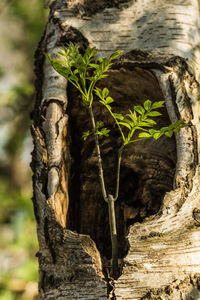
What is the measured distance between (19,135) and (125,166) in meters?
4.23

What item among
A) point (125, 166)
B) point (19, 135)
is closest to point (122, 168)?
point (125, 166)

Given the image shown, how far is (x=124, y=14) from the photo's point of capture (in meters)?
1.83

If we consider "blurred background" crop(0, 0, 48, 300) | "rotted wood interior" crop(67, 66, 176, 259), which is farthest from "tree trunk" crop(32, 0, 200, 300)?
"blurred background" crop(0, 0, 48, 300)

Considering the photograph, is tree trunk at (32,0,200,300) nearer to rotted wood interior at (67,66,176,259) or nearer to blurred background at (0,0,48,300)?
rotted wood interior at (67,66,176,259)

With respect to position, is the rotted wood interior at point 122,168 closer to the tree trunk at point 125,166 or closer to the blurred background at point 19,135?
the tree trunk at point 125,166

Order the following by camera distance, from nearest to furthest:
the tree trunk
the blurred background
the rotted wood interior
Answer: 1. the tree trunk
2. the rotted wood interior
3. the blurred background

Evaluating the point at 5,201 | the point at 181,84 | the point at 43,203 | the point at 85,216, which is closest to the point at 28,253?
the point at 5,201

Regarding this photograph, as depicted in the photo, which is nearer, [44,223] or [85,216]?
[44,223]

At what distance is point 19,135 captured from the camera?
583 centimetres

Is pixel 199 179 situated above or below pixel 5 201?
below

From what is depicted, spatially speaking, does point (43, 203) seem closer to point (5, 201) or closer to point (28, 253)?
point (28, 253)

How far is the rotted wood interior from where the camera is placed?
1.72 meters

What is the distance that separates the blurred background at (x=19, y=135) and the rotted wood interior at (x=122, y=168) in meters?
1.93

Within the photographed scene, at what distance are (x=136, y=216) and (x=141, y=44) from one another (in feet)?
2.72
